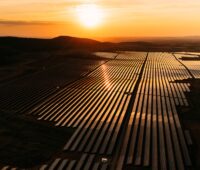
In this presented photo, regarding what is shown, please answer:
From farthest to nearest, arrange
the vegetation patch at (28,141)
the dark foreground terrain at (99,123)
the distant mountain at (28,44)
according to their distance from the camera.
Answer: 1. the distant mountain at (28,44)
2. the vegetation patch at (28,141)
3. the dark foreground terrain at (99,123)

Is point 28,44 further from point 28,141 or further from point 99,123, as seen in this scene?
point 28,141

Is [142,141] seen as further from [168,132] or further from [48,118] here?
[48,118]

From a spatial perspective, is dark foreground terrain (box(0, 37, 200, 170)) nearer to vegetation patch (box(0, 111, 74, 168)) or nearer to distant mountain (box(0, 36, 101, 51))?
vegetation patch (box(0, 111, 74, 168))

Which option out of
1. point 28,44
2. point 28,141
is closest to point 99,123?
point 28,141

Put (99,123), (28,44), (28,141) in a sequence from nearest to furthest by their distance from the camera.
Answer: (28,141), (99,123), (28,44)

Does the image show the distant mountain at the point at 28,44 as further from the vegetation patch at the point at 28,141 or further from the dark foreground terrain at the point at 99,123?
the vegetation patch at the point at 28,141

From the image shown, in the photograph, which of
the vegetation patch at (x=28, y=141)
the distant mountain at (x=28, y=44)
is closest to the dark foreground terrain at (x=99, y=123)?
the vegetation patch at (x=28, y=141)

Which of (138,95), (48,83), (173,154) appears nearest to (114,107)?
(138,95)

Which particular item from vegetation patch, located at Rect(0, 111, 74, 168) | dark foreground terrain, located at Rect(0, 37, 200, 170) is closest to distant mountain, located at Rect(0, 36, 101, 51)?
dark foreground terrain, located at Rect(0, 37, 200, 170)
